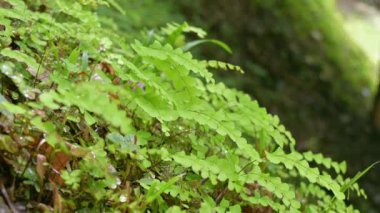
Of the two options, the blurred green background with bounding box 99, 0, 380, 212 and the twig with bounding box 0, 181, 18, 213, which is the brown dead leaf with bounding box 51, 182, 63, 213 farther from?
the blurred green background with bounding box 99, 0, 380, 212

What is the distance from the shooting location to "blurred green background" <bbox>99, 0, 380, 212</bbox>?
5.70 m

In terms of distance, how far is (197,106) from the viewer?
5.34 ft

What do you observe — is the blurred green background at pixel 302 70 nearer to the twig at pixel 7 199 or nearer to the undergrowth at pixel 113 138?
the undergrowth at pixel 113 138

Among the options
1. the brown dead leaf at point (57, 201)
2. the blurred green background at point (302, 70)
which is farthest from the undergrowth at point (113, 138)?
the blurred green background at point (302, 70)

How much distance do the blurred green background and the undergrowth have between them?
329 centimetres

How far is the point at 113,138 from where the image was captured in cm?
147

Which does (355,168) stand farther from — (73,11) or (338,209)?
(73,11)

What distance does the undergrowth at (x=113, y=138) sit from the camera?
1.32 meters

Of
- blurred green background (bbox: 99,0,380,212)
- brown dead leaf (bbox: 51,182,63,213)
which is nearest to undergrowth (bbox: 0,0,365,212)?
brown dead leaf (bbox: 51,182,63,213)

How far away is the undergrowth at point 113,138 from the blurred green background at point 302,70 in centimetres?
329

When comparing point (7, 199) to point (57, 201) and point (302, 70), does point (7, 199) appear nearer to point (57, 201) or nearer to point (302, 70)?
point (57, 201)

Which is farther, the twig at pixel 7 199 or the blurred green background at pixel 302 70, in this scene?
the blurred green background at pixel 302 70

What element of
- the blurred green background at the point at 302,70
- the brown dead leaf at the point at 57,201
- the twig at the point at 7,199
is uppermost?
the brown dead leaf at the point at 57,201

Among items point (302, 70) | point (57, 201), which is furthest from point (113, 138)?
point (302, 70)
